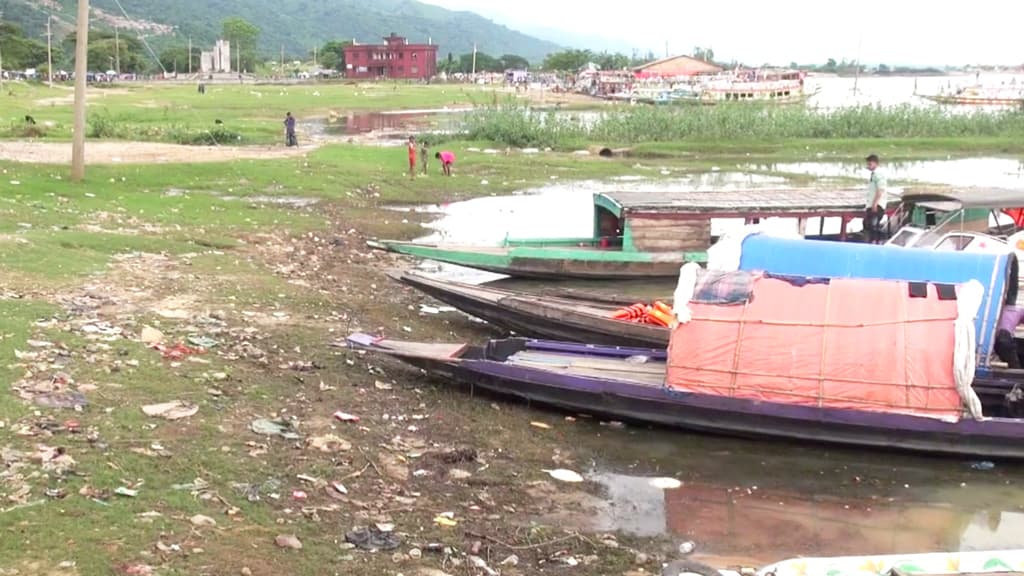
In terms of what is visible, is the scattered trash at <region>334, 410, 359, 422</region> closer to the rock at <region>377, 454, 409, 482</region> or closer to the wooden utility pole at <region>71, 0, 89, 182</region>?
the rock at <region>377, 454, 409, 482</region>

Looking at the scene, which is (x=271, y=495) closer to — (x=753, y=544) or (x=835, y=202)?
(x=753, y=544)

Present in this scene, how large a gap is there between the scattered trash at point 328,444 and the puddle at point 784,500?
6.33 ft

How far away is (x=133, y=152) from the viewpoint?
28.2 metres

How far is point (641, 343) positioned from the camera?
1160 centimetres

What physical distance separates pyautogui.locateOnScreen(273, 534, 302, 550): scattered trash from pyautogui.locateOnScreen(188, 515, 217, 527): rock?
0.45m

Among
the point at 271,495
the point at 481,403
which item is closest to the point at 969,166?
the point at 481,403

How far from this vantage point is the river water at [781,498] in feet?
24.5

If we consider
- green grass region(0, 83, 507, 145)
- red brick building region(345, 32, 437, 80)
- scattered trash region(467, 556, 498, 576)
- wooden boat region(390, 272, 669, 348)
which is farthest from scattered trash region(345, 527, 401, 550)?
red brick building region(345, 32, 437, 80)

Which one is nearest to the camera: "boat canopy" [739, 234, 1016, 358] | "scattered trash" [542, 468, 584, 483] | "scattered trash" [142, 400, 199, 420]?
"scattered trash" [142, 400, 199, 420]

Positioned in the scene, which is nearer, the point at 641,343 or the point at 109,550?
the point at 109,550

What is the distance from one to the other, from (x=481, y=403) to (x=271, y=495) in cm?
357

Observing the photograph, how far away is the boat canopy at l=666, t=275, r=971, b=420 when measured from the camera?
8789 mm

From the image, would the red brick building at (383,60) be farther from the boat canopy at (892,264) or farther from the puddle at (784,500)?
the puddle at (784,500)

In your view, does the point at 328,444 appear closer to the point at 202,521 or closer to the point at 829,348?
the point at 202,521
